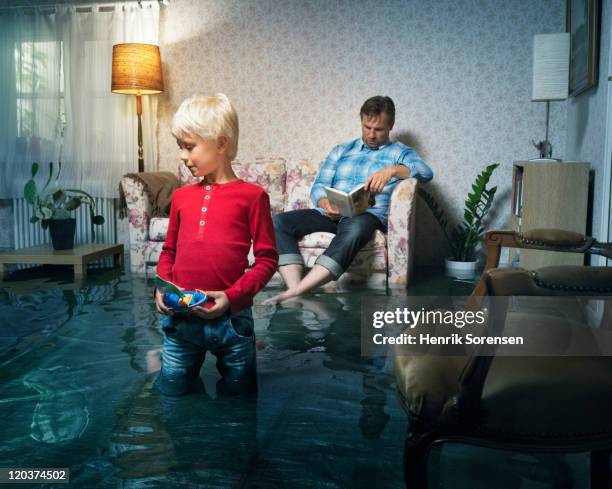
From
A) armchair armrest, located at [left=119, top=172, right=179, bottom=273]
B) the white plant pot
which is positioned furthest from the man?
armchair armrest, located at [left=119, top=172, right=179, bottom=273]

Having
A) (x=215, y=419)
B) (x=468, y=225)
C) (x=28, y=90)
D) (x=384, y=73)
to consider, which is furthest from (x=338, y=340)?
(x=28, y=90)

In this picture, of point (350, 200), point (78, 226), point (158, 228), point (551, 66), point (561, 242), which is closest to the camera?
point (561, 242)

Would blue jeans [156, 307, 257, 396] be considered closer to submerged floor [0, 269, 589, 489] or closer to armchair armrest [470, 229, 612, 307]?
submerged floor [0, 269, 589, 489]

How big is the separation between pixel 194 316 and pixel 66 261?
2265 mm

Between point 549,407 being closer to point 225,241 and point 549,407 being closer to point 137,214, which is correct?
point 225,241

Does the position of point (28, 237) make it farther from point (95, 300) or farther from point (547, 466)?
point (547, 466)

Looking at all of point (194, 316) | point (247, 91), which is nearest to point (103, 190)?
point (247, 91)

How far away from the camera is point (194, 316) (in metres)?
1.65

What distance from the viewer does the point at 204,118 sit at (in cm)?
158

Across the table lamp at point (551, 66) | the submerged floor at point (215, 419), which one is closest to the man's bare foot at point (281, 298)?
the submerged floor at point (215, 419)

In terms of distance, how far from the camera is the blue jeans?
165cm

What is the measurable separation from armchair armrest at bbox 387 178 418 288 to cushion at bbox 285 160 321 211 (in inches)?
28.5

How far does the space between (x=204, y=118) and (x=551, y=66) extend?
7.85ft

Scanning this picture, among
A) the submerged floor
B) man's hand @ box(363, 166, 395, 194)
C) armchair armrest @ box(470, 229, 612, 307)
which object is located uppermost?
man's hand @ box(363, 166, 395, 194)
